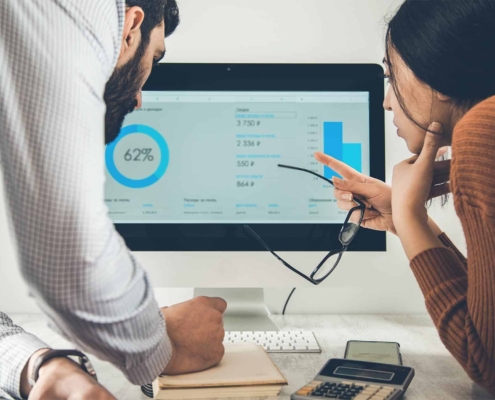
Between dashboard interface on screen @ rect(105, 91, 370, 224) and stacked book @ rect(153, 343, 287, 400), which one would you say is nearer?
stacked book @ rect(153, 343, 287, 400)

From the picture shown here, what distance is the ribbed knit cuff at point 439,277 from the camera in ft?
2.55

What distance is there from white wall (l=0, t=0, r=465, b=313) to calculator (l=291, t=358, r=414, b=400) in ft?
2.00

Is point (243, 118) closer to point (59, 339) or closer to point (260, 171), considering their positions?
point (260, 171)

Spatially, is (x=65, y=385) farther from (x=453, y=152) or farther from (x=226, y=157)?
(x=226, y=157)

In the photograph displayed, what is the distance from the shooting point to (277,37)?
143cm

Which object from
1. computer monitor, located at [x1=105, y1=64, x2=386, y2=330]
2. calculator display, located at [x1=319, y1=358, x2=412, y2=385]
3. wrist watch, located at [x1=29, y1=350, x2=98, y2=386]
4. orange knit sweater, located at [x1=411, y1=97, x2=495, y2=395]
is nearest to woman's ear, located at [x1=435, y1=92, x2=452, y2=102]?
orange knit sweater, located at [x1=411, y1=97, x2=495, y2=395]

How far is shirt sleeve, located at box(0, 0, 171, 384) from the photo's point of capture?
56cm

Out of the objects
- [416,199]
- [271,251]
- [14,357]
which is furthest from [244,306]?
[14,357]

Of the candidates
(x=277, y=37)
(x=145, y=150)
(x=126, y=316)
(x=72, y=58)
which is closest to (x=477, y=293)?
(x=126, y=316)

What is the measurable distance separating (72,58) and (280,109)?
69 centimetres

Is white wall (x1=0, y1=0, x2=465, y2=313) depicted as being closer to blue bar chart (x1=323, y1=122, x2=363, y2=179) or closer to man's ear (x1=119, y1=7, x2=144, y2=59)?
blue bar chart (x1=323, y1=122, x2=363, y2=179)

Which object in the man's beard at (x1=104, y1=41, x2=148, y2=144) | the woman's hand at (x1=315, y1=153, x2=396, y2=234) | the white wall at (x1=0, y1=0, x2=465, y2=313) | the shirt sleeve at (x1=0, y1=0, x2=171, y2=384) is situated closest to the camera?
the shirt sleeve at (x1=0, y1=0, x2=171, y2=384)

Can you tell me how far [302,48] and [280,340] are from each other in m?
0.77

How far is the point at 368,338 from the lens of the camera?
44.3 inches
